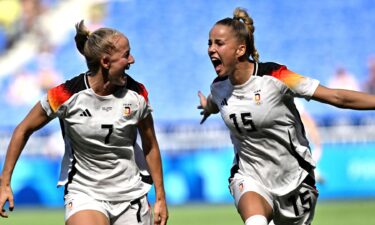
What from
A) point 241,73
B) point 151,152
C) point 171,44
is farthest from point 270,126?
point 171,44

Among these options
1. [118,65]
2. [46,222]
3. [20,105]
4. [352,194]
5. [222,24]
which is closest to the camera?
[118,65]

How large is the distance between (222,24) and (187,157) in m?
12.7

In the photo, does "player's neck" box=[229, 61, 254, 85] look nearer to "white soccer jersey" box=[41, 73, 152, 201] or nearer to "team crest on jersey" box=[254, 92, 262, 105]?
"team crest on jersey" box=[254, 92, 262, 105]

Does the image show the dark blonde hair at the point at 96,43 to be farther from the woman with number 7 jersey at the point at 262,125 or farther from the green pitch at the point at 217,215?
the green pitch at the point at 217,215

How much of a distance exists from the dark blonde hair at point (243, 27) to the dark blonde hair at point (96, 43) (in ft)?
3.24

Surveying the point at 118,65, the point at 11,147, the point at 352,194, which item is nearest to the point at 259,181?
the point at 118,65

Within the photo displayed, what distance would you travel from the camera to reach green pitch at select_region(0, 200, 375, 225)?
14.1 meters

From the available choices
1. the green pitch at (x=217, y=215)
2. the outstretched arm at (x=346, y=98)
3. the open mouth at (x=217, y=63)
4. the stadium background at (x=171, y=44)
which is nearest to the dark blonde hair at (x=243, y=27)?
the open mouth at (x=217, y=63)

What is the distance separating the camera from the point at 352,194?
776 inches

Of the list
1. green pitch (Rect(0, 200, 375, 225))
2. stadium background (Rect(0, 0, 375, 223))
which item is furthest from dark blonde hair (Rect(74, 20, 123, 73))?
stadium background (Rect(0, 0, 375, 223))

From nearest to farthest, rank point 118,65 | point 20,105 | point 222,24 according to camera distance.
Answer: point 118,65
point 222,24
point 20,105

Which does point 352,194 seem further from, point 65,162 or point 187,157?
point 65,162

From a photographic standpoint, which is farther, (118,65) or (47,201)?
(47,201)

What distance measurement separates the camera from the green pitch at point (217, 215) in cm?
1409
